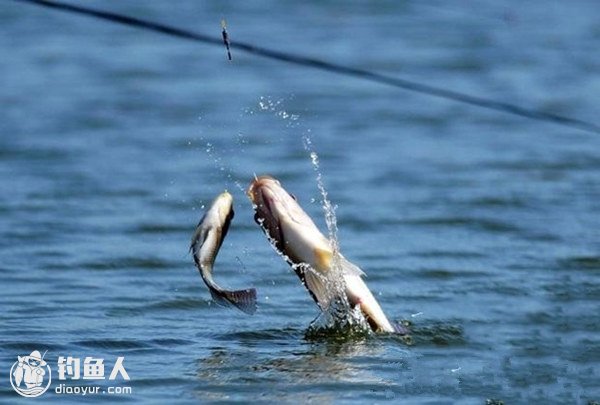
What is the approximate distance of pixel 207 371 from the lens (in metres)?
7.11

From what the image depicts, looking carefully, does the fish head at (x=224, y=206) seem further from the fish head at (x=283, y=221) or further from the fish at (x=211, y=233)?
the fish head at (x=283, y=221)

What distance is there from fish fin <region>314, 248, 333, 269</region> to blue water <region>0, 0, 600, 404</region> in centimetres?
38

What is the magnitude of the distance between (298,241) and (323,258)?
12 cm

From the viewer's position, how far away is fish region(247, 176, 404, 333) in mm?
7230

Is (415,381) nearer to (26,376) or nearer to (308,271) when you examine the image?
(308,271)

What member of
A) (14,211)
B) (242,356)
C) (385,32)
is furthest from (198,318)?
(385,32)

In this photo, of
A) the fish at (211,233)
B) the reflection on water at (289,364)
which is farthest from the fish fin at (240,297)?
the reflection on water at (289,364)

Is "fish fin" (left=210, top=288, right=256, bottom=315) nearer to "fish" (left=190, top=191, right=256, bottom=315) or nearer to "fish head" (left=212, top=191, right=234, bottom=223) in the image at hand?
"fish" (left=190, top=191, right=256, bottom=315)

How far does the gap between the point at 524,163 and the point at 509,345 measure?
4963 millimetres

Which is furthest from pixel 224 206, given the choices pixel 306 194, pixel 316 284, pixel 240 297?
pixel 306 194

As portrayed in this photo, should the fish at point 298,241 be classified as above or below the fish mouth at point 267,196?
below

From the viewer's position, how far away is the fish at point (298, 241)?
7230 millimetres

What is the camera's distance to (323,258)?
24.0 ft

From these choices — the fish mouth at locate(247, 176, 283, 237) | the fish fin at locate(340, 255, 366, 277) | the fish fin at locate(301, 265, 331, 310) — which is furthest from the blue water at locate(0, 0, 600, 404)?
the fish mouth at locate(247, 176, 283, 237)
